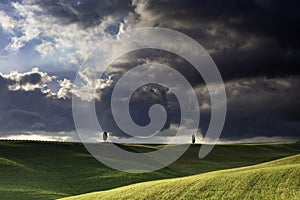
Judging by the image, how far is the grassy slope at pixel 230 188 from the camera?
37.5m

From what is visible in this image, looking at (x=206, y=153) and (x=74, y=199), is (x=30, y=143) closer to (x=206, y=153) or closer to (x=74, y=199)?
(x=206, y=153)

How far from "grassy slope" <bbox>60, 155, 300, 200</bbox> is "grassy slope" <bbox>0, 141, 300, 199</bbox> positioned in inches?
787

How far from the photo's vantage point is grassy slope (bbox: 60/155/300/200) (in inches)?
1475

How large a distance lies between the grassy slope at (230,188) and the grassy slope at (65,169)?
19983mm

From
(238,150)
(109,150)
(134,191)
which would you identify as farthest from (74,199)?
(238,150)

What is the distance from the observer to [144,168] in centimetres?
8662

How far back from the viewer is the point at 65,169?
263 feet

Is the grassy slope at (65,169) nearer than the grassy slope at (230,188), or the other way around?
the grassy slope at (230,188)

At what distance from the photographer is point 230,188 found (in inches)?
1567

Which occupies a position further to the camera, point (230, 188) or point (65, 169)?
point (65, 169)

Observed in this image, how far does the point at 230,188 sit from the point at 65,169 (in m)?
46.9

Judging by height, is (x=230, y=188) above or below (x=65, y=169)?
above

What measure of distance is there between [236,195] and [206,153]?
293ft

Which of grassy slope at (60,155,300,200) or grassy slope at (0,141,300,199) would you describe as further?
grassy slope at (0,141,300,199)
